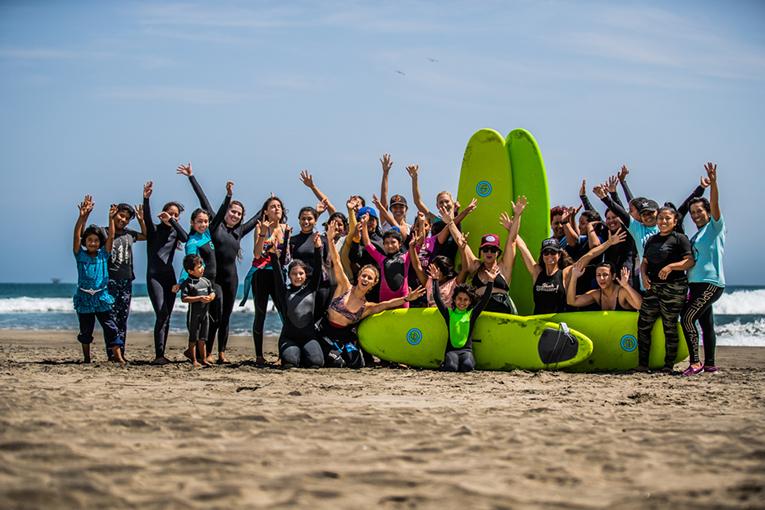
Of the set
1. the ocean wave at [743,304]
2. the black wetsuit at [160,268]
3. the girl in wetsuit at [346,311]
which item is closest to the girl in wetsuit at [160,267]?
the black wetsuit at [160,268]

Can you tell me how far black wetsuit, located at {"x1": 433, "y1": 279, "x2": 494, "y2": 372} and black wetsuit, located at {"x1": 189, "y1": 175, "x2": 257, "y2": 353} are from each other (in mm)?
1737

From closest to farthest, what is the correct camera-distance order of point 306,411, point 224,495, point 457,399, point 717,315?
point 224,495 < point 306,411 < point 457,399 < point 717,315

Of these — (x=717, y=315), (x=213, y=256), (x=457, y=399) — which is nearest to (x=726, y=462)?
(x=457, y=399)

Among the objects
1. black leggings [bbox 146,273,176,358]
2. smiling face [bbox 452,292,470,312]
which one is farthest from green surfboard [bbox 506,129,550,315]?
black leggings [bbox 146,273,176,358]

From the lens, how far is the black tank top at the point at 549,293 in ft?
22.5

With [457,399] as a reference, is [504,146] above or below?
above

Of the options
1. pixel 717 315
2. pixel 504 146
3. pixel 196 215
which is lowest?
pixel 717 315

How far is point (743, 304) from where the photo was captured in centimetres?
2572

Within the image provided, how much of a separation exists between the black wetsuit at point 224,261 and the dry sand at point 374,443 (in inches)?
52.3

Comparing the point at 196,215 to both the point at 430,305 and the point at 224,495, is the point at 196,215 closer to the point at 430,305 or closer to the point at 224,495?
the point at 430,305

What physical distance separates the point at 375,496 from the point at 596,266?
4.55 metres

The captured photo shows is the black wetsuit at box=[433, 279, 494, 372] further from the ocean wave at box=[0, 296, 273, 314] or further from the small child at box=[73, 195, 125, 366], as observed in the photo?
the ocean wave at box=[0, 296, 273, 314]

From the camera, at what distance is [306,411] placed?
169 inches

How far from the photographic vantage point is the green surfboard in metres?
7.44
